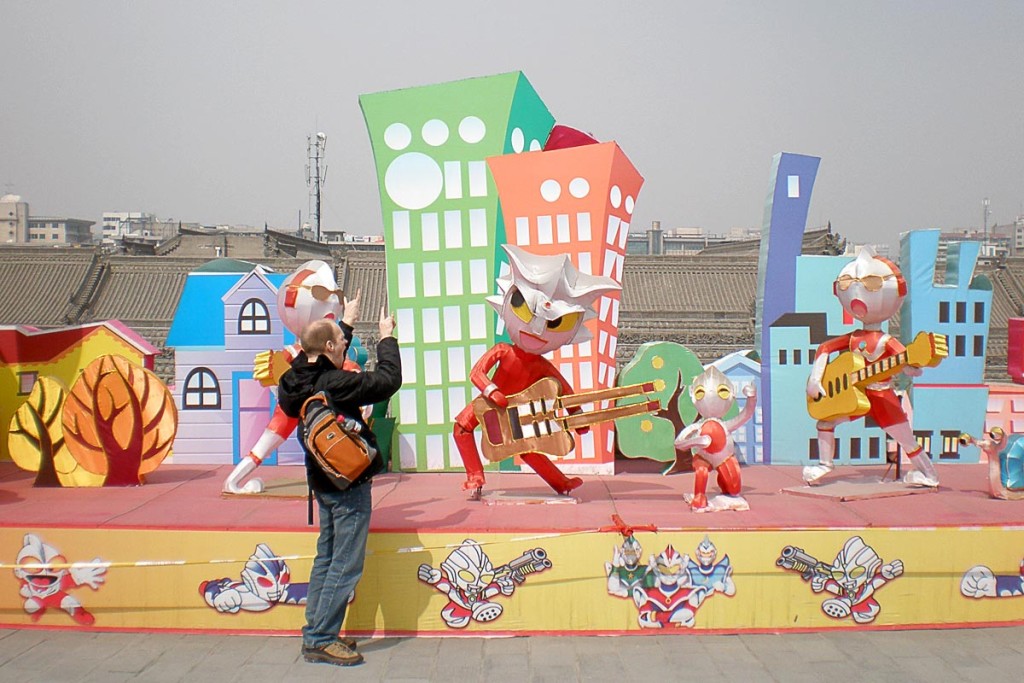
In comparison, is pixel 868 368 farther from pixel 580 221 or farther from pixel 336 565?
pixel 336 565

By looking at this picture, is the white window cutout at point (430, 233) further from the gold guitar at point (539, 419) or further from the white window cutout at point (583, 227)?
the gold guitar at point (539, 419)

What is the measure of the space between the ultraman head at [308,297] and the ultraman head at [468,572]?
191cm

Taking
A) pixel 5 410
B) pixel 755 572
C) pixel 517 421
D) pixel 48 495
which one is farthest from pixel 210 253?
A: pixel 755 572

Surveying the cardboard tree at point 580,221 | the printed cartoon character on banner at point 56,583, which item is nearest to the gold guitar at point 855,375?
the cardboard tree at point 580,221

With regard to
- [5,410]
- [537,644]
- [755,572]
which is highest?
[5,410]

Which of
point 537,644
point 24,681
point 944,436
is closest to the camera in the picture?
point 24,681

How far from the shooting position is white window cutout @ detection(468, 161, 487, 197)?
22.9 ft

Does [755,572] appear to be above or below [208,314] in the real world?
below

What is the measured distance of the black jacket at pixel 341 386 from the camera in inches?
162

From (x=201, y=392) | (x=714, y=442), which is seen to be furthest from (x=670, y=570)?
(x=201, y=392)

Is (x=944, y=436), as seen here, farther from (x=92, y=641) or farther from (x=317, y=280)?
(x=92, y=641)

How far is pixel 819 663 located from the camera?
13.8ft

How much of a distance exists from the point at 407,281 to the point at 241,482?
2.09 metres

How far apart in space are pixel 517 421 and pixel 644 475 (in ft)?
5.44
